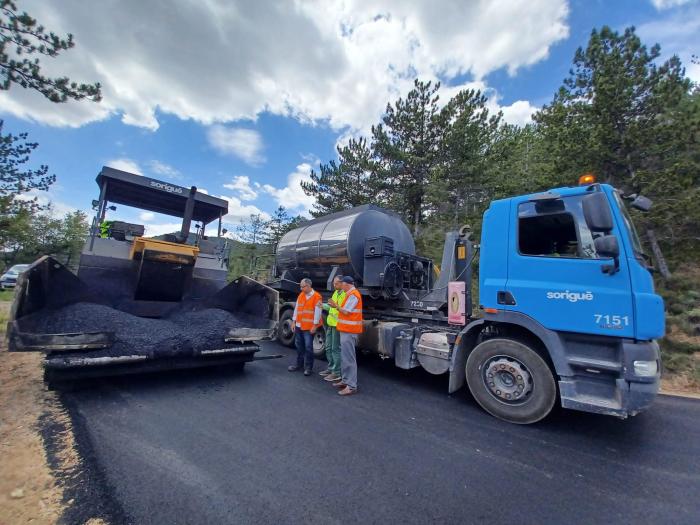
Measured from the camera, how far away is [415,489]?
247cm

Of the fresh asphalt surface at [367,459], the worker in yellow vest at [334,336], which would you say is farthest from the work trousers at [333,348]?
the fresh asphalt surface at [367,459]

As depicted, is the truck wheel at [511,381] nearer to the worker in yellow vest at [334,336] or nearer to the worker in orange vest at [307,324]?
the worker in yellow vest at [334,336]

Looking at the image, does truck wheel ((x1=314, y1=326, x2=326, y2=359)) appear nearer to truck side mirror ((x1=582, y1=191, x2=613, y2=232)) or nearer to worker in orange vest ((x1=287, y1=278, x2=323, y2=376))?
worker in orange vest ((x1=287, y1=278, x2=323, y2=376))

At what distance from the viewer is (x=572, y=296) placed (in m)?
3.52

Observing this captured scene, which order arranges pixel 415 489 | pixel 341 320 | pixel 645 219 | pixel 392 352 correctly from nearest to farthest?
pixel 415 489 < pixel 341 320 < pixel 392 352 < pixel 645 219

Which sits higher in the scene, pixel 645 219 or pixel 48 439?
pixel 645 219

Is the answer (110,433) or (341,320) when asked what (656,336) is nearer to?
(341,320)

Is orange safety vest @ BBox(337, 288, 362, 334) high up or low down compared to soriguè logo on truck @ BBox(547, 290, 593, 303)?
down

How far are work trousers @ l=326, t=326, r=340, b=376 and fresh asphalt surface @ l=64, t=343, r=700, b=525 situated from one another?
764 millimetres

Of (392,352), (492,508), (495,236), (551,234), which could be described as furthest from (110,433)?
(551,234)

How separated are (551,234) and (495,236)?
2.03ft

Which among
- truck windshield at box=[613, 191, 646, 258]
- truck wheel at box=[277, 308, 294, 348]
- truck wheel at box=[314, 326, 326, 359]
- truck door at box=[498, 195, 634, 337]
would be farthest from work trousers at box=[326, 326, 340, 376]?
truck windshield at box=[613, 191, 646, 258]

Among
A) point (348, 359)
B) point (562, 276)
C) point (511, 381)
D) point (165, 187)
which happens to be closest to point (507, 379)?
point (511, 381)

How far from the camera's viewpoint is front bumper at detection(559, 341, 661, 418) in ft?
10.2
